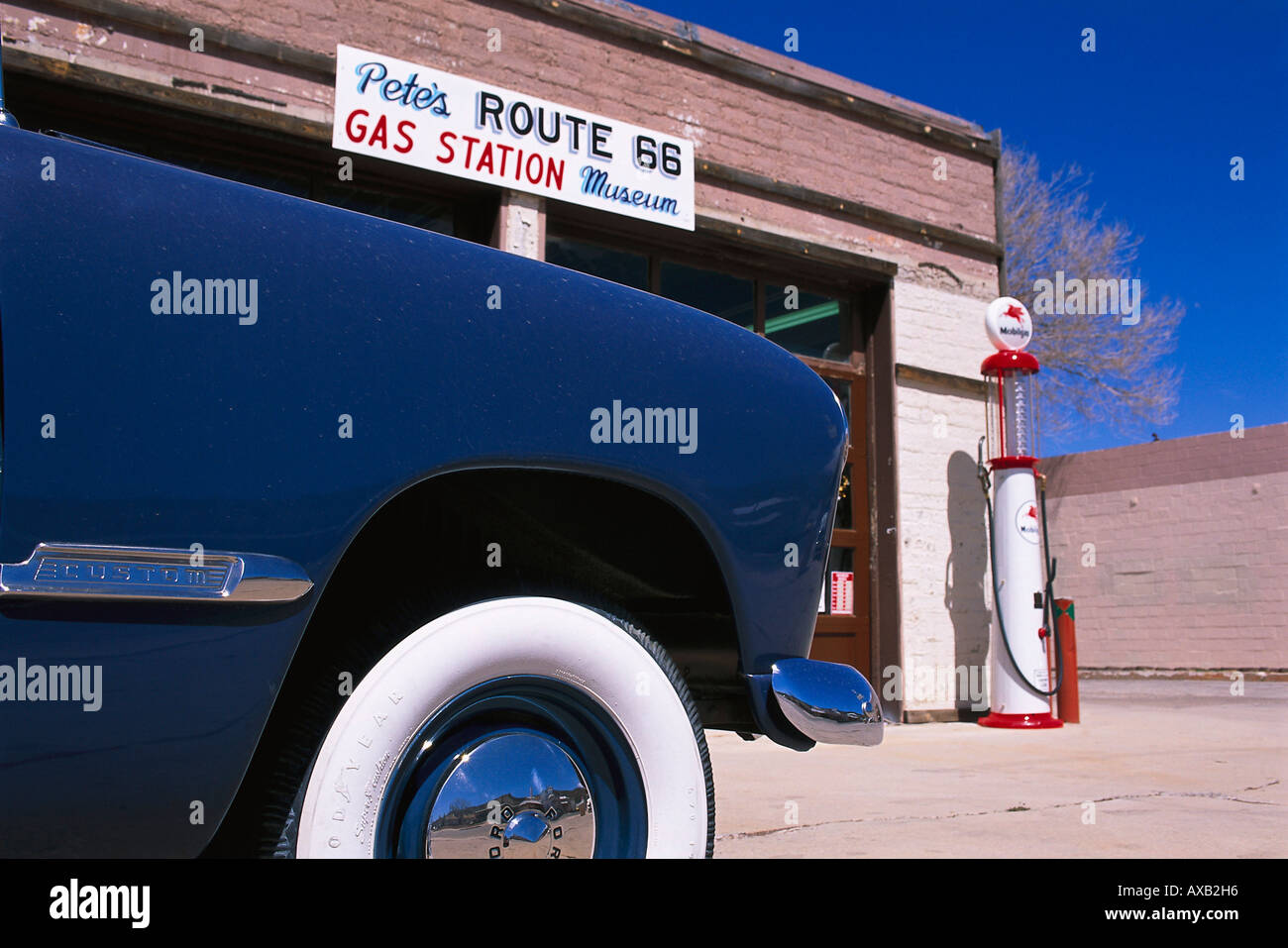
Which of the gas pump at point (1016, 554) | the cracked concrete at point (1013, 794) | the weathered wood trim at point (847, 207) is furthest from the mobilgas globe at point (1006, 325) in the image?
the cracked concrete at point (1013, 794)

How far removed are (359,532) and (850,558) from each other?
6.73 meters

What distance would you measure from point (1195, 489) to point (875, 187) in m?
9.15

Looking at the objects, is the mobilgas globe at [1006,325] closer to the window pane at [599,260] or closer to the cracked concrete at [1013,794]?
the window pane at [599,260]

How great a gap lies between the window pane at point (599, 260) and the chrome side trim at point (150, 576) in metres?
5.64

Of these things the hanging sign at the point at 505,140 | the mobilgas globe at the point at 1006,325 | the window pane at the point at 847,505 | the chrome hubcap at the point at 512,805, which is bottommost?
the chrome hubcap at the point at 512,805

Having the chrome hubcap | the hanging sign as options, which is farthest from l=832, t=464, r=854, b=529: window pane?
the chrome hubcap

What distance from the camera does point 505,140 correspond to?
→ 6348 mm

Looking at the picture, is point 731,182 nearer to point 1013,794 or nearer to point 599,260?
point 599,260

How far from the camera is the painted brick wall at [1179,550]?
540 inches

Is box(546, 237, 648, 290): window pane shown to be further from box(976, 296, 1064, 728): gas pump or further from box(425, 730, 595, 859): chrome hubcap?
box(425, 730, 595, 859): chrome hubcap

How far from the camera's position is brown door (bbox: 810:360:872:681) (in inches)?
301

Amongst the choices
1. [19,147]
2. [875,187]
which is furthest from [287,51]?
[19,147]

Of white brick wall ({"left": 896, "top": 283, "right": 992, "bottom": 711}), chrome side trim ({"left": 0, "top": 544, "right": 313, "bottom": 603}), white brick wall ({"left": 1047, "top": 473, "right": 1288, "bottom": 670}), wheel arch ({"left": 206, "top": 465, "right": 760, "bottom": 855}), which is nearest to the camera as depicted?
chrome side trim ({"left": 0, "top": 544, "right": 313, "bottom": 603})
